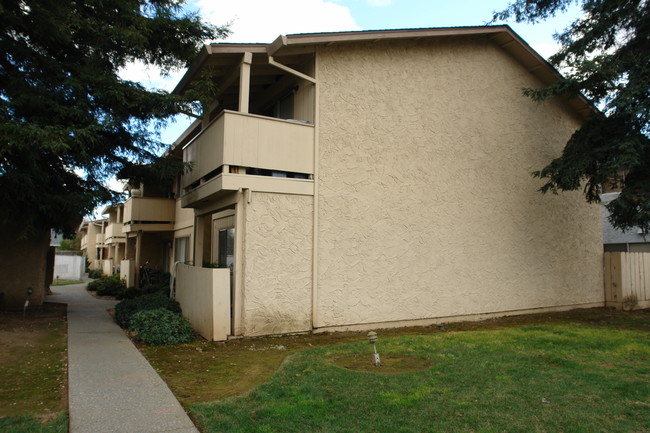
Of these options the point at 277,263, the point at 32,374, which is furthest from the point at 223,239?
the point at 32,374

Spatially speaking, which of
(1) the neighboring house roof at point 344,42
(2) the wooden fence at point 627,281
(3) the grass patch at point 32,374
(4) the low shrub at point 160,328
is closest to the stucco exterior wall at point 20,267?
(3) the grass patch at point 32,374

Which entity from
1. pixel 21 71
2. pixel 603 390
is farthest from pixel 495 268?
pixel 21 71

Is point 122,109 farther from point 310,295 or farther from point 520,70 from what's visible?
point 520,70

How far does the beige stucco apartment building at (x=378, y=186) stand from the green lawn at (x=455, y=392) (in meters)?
2.09

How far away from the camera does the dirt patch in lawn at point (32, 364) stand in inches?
212

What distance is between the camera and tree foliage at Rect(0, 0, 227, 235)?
10.0 metres

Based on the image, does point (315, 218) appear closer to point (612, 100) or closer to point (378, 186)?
point (378, 186)

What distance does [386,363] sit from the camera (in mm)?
7109

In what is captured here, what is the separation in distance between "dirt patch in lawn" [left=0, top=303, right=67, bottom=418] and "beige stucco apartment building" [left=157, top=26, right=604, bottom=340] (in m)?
2.77

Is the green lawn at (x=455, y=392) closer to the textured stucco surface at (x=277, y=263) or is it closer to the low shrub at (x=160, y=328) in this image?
the textured stucco surface at (x=277, y=263)

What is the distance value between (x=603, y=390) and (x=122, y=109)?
1140cm

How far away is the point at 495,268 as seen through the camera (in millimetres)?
12484

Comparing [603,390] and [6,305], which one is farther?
[6,305]

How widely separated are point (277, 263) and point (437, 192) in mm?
4577
